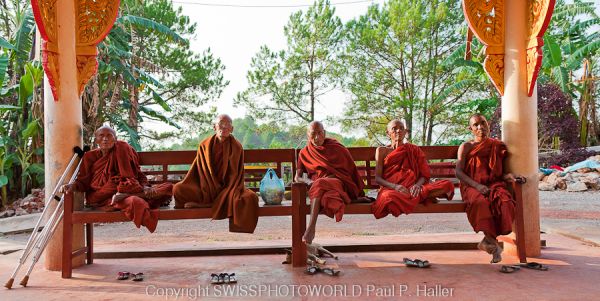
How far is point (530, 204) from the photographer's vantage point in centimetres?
514

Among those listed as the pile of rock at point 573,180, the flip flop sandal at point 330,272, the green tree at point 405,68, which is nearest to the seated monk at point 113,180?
the flip flop sandal at point 330,272

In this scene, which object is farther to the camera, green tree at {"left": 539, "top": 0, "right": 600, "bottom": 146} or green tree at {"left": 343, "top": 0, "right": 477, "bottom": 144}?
green tree at {"left": 343, "top": 0, "right": 477, "bottom": 144}

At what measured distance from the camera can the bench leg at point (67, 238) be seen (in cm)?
453

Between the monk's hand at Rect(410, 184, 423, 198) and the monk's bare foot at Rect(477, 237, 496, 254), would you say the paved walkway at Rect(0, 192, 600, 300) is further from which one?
the monk's hand at Rect(410, 184, 423, 198)

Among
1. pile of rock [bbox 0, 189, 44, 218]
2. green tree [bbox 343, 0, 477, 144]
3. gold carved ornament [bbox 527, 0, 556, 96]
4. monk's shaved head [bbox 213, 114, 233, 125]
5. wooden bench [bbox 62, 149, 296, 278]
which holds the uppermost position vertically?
green tree [bbox 343, 0, 477, 144]

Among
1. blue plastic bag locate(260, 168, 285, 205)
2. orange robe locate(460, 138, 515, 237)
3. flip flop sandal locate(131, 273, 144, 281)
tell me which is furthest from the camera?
blue plastic bag locate(260, 168, 285, 205)

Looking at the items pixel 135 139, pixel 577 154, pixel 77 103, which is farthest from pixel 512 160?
pixel 577 154

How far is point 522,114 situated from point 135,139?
10.0m

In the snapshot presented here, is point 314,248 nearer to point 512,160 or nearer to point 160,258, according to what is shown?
point 160,258

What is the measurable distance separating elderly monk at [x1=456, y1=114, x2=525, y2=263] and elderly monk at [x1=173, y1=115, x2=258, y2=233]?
2.20 metres

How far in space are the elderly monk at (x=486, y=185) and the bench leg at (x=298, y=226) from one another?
1.68 meters

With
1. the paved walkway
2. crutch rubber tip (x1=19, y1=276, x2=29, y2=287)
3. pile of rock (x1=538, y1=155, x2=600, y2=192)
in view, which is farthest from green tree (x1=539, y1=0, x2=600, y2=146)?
crutch rubber tip (x1=19, y1=276, x2=29, y2=287)

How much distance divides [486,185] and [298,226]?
2068 mm

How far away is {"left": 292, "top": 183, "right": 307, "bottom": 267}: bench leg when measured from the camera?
4738 mm
